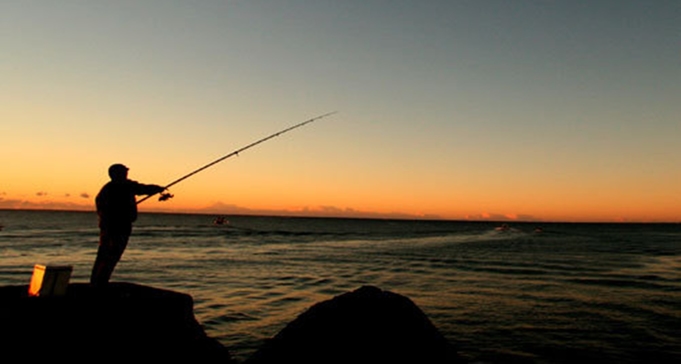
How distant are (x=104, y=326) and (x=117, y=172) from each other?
248 centimetres

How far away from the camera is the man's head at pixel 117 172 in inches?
281

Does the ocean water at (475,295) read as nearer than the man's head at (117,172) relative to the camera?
No

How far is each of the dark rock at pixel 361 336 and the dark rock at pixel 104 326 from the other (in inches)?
46.3

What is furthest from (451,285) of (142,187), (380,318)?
(142,187)

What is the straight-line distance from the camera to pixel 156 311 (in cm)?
646

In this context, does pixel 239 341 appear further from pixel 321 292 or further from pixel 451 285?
pixel 451 285

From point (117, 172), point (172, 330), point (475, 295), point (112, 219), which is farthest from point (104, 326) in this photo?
point (475, 295)

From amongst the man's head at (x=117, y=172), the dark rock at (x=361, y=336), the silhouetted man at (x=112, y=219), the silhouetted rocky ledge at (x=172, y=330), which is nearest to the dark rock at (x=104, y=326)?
the silhouetted rocky ledge at (x=172, y=330)

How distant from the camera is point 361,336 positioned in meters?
6.56

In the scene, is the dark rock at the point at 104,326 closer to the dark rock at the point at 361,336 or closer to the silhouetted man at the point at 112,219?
the silhouetted man at the point at 112,219

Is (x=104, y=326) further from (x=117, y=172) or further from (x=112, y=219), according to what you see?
(x=117, y=172)

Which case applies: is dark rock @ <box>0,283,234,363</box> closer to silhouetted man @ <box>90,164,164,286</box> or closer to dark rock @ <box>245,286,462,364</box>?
silhouetted man @ <box>90,164,164,286</box>

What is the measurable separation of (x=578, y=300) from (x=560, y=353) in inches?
309

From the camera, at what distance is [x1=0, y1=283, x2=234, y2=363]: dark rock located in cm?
536
